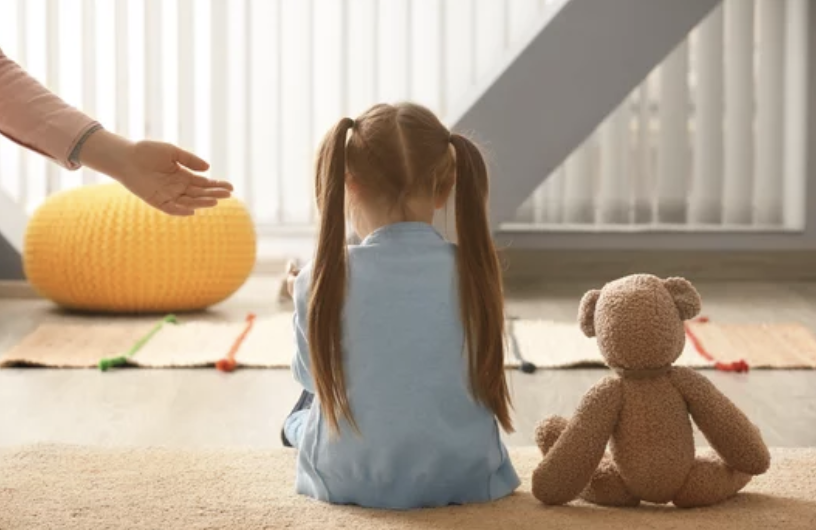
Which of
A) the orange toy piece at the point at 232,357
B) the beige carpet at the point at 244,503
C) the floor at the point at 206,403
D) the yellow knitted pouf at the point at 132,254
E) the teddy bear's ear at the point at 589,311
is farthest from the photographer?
the yellow knitted pouf at the point at 132,254

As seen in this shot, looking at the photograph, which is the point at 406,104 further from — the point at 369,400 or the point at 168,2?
the point at 168,2

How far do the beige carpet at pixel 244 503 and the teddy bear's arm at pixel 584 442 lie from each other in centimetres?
3

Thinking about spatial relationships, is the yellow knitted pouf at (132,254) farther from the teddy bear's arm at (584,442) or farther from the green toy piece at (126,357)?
the teddy bear's arm at (584,442)

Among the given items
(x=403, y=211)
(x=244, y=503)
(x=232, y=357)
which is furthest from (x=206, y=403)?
(x=403, y=211)

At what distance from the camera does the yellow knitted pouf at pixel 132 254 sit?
3533 millimetres

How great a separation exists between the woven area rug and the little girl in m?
1.03

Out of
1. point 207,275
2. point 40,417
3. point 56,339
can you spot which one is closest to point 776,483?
point 40,417

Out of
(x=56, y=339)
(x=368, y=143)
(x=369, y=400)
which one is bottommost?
(x=56, y=339)

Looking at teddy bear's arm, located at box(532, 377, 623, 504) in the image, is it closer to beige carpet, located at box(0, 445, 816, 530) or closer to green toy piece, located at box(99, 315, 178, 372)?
beige carpet, located at box(0, 445, 816, 530)

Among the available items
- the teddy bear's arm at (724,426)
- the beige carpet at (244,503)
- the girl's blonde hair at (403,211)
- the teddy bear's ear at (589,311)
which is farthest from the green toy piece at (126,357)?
the teddy bear's arm at (724,426)

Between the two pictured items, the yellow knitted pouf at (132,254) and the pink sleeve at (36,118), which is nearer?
the pink sleeve at (36,118)

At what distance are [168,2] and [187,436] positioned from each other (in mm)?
2322

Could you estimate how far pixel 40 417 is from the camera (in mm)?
2271

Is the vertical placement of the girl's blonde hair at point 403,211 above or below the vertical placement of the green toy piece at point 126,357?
above
